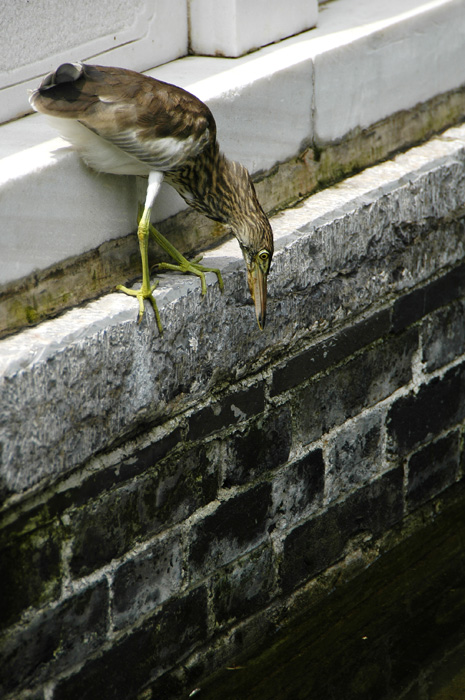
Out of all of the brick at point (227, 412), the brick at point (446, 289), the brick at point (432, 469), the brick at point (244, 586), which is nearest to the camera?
the brick at point (227, 412)

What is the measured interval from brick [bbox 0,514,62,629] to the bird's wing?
1.01 metres

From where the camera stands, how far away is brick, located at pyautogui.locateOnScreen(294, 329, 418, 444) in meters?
3.08

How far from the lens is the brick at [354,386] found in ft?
10.1

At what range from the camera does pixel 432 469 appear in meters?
3.75

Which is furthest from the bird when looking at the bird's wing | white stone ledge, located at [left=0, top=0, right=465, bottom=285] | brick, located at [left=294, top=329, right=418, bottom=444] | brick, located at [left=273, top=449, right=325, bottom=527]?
brick, located at [left=273, top=449, right=325, bottom=527]

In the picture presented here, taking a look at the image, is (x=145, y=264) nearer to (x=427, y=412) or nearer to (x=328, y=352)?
(x=328, y=352)

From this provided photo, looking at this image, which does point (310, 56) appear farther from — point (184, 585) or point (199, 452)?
point (184, 585)

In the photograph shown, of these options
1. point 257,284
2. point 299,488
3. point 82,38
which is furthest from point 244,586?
point 82,38

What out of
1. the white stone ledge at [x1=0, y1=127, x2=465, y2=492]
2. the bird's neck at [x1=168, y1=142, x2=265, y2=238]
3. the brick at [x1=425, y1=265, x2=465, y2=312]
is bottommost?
the brick at [x1=425, y1=265, x2=465, y2=312]

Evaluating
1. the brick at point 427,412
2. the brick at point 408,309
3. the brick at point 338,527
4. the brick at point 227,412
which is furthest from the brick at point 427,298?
the brick at point 227,412

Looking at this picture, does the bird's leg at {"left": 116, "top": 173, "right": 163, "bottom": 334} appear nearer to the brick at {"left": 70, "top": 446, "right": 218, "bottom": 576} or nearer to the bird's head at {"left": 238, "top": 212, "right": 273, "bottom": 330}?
the bird's head at {"left": 238, "top": 212, "right": 273, "bottom": 330}

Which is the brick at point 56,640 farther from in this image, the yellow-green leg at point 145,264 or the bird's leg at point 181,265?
the bird's leg at point 181,265

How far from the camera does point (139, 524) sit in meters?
2.61

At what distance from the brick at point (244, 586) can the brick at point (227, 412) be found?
19.5 inches
